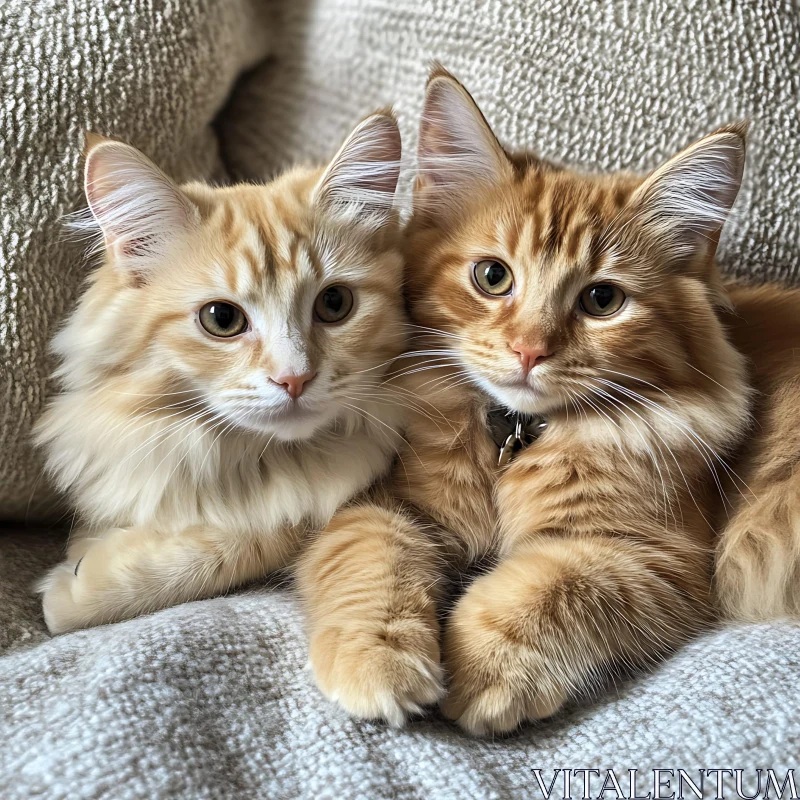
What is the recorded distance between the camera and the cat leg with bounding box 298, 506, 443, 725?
2.81 feet

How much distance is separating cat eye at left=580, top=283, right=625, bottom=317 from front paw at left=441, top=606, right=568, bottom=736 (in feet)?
1.66

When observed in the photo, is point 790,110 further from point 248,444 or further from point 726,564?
point 248,444

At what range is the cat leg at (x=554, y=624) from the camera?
90 centimetres

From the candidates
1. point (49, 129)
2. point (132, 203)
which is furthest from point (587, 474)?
point (49, 129)

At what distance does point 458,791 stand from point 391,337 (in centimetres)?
65

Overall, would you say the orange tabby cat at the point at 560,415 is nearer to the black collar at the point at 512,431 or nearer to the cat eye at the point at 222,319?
the black collar at the point at 512,431

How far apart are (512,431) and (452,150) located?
49 cm

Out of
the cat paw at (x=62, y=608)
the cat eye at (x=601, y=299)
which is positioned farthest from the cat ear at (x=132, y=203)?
the cat eye at (x=601, y=299)

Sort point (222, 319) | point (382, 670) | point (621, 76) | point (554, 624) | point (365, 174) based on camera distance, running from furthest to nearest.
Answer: point (621, 76), point (365, 174), point (222, 319), point (554, 624), point (382, 670)

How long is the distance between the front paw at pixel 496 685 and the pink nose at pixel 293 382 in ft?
1.34

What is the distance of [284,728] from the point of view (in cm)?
87

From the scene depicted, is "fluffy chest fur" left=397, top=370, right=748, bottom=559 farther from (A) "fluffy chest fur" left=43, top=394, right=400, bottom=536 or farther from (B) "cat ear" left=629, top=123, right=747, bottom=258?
(B) "cat ear" left=629, top=123, right=747, bottom=258

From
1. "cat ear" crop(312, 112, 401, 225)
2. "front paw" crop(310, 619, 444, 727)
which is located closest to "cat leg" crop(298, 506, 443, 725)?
"front paw" crop(310, 619, 444, 727)

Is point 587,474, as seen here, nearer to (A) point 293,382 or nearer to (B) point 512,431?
(B) point 512,431
